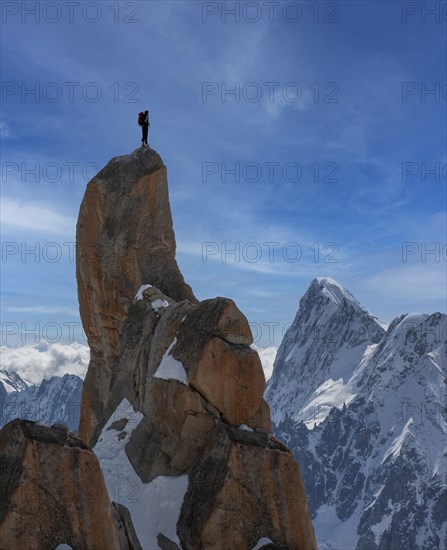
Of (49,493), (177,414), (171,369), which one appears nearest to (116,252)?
(171,369)

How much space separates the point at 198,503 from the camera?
103 ft

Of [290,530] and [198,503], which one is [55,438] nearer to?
[198,503]

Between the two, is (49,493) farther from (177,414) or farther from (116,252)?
(116,252)

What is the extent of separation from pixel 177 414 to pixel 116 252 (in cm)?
1452

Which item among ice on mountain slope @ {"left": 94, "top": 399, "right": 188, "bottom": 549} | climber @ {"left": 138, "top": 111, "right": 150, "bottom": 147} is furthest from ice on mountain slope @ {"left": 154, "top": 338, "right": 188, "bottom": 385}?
climber @ {"left": 138, "top": 111, "right": 150, "bottom": 147}

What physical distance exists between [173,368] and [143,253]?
12313 millimetres

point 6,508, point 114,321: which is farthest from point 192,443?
point 114,321

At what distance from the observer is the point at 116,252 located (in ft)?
153

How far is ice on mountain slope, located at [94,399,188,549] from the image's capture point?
31844 mm

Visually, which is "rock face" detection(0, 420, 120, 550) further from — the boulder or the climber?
the climber

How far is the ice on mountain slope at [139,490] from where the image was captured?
104 ft

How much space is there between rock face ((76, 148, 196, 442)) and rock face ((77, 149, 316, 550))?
0.08 metres

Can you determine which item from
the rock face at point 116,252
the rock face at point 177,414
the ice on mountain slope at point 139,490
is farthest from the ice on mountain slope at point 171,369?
the rock face at point 116,252

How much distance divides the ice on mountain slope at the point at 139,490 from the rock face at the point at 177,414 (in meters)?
0.05
